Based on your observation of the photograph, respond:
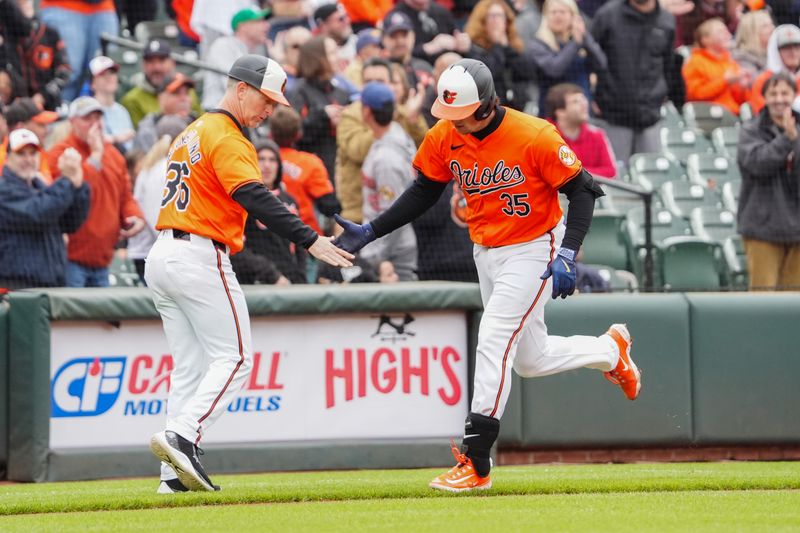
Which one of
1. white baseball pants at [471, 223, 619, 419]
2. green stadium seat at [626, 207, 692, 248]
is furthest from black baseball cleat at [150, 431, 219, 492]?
green stadium seat at [626, 207, 692, 248]

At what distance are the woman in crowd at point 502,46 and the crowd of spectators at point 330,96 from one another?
0.06 feet

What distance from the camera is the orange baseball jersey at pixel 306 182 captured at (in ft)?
33.3

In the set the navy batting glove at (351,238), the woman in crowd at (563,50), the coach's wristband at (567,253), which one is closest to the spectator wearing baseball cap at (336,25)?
the woman in crowd at (563,50)

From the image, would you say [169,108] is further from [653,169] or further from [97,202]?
[653,169]

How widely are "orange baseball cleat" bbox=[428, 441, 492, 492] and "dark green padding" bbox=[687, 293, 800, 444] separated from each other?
2.91 metres

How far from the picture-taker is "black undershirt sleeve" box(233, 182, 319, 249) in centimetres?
643

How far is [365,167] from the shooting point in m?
10.4

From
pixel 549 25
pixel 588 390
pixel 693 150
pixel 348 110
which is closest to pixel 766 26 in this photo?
pixel 693 150

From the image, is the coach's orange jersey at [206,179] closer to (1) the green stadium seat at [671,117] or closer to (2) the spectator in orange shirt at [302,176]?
(2) the spectator in orange shirt at [302,176]

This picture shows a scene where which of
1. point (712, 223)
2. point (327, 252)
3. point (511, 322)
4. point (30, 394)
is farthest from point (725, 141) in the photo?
point (327, 252)

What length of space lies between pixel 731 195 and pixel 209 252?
7.00 metres

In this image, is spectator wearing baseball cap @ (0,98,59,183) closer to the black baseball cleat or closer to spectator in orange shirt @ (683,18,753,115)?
the black baseball cleat

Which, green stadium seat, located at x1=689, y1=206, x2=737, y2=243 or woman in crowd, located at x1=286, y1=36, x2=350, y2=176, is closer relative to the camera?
woman in crowd, located at x1=286, y1=36, x2=350, y2=176

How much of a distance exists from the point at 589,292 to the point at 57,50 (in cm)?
580
